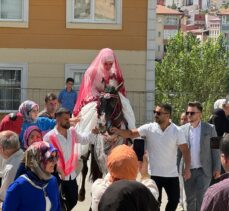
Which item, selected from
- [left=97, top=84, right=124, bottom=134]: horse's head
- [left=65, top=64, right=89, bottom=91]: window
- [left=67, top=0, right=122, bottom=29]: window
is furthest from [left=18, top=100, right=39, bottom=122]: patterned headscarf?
[left=67, top=0, right=122, bottom=29]: window

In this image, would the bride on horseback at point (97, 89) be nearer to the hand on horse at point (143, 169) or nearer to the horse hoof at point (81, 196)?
the horse hoof at point (81, 196)

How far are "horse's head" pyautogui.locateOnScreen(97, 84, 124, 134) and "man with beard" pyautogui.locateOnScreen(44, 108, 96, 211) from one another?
106 cm

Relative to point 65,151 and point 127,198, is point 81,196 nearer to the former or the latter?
point 65,151

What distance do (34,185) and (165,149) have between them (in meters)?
4.30

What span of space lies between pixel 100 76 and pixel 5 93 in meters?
12.9

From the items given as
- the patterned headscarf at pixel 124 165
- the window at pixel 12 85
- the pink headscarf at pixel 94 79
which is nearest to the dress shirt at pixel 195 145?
the pink headscarf at pixel 94 79

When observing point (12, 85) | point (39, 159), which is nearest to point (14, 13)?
point (12, 85)

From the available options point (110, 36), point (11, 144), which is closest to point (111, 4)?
point (110, 36)

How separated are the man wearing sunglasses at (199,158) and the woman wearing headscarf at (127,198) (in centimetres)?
641

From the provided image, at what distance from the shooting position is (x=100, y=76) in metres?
13.4

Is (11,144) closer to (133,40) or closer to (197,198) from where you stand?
(197,198)

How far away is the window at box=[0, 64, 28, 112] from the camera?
1013 inches

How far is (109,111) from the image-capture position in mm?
12328

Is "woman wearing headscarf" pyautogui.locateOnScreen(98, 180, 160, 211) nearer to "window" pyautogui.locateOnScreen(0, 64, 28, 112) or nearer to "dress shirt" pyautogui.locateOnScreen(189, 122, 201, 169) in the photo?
"dress shirt" pyautogui.locateOnScreen(189, 122, 201, 169)
